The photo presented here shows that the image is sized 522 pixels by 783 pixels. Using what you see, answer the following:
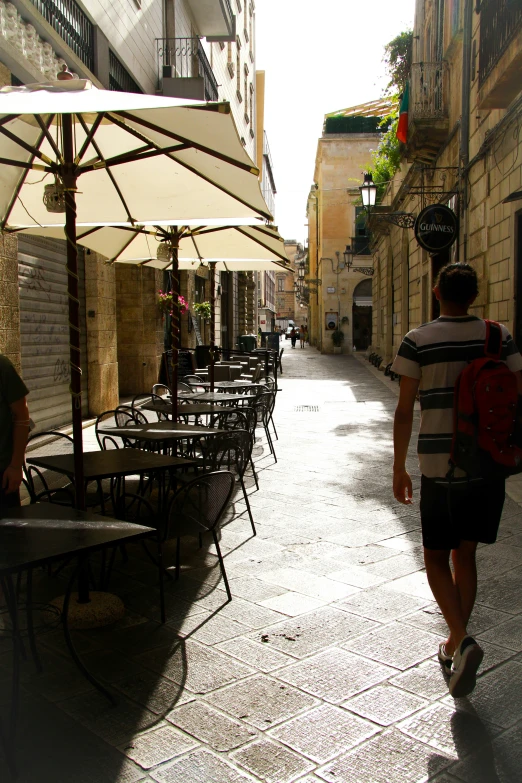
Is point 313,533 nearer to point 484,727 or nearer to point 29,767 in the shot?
point 484,727

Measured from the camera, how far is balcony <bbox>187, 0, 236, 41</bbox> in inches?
708

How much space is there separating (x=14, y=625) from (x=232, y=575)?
190 cm

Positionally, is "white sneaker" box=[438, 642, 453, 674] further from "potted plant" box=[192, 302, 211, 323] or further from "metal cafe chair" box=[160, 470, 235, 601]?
"potted plant" box=[192, 302, 211, 323]

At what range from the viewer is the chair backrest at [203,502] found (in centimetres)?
388

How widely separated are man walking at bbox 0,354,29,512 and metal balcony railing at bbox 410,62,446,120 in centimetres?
1176

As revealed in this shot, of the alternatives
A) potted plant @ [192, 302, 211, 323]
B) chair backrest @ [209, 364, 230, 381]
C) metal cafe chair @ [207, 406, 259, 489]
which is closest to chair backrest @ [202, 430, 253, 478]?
metal cafe chair @ [207, 406, 259, 489]

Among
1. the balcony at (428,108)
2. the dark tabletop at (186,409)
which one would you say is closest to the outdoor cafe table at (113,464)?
the dark tabletop at (186,409)

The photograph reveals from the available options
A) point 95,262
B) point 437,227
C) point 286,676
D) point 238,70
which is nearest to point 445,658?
point 286,676

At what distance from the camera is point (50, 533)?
3.02 meters

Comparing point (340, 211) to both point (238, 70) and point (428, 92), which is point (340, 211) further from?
point (428, 92)

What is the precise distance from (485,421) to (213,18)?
19132mm

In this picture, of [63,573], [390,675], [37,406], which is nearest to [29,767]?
[390,675]

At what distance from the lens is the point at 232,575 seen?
4391 millimetres

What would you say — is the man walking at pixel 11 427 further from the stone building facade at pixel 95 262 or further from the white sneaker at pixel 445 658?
the stone building facade at pixel 95 262
